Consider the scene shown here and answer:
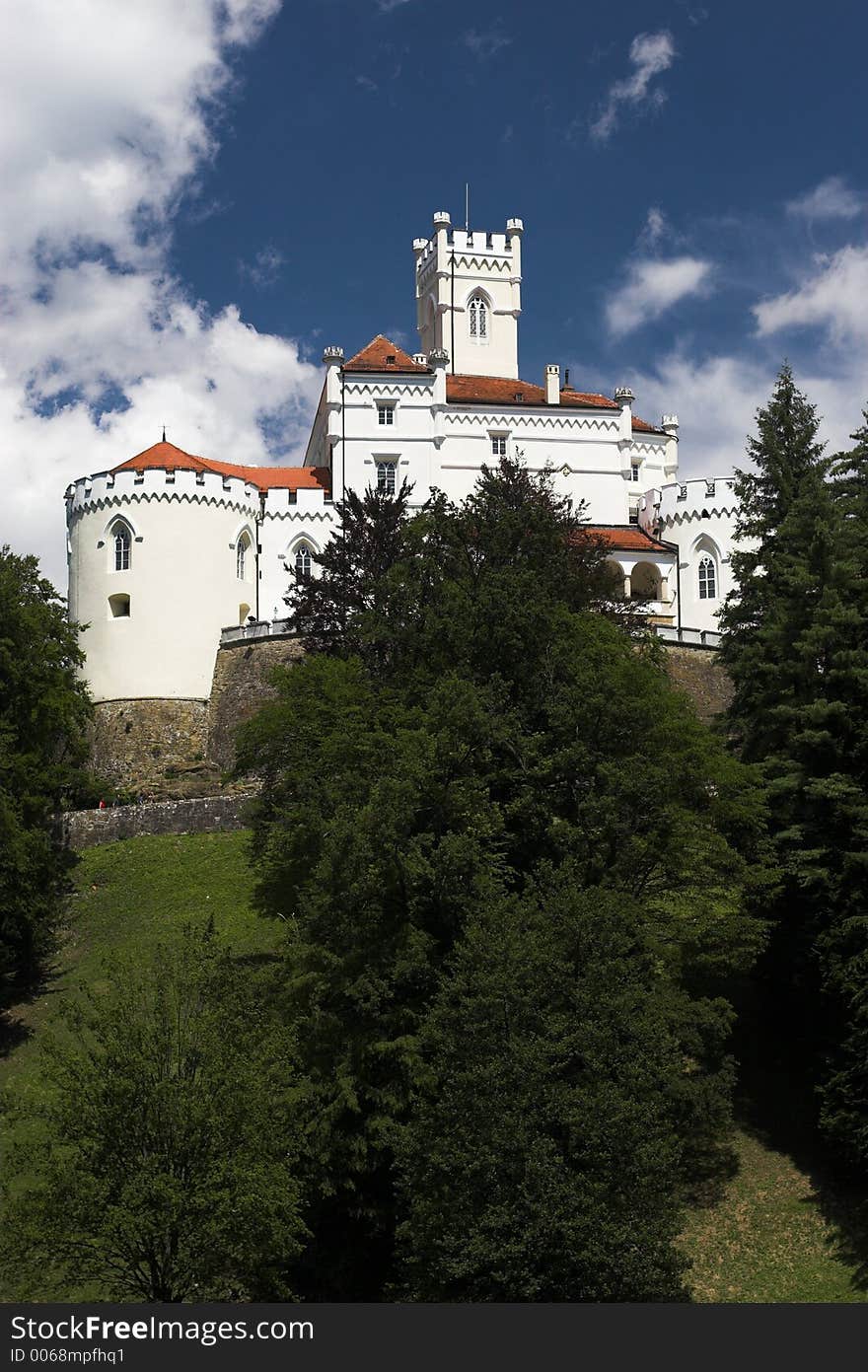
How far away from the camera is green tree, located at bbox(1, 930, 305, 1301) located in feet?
73.4

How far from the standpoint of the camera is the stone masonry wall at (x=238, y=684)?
2067 inches

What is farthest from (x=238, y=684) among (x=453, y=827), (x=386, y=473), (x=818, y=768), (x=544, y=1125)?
(x=544, y=1125)

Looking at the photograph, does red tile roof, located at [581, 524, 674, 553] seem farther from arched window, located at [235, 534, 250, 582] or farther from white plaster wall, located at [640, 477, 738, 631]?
arched window, located at [235, 534, 250, 582]

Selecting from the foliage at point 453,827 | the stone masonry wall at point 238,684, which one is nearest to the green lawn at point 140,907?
the foliage at point 453,827

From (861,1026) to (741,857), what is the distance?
376 centimetres

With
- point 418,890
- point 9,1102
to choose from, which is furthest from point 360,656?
point 9,1102

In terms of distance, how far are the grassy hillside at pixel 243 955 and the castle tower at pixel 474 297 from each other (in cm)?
3310

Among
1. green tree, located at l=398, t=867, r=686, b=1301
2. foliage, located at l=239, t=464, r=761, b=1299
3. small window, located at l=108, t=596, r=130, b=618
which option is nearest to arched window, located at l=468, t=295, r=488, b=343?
small window, located at l=108, t=596, r=130, b=618

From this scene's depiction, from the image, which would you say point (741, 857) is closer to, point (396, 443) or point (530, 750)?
point (530, 750)

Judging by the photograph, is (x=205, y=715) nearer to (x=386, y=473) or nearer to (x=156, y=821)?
(x=156, y=821)

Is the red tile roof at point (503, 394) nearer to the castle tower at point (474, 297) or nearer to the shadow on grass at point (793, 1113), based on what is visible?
the castle tower at point (474, 297)

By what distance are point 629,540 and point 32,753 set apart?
89.3 feet

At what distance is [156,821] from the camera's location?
46188 mm

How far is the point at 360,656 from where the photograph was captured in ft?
125
